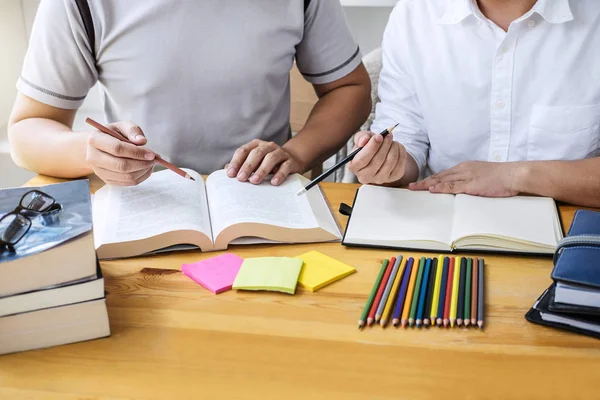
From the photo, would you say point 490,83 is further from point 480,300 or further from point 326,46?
point 480,300

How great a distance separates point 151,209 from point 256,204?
18 cm

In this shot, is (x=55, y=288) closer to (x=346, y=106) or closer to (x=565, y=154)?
(x=346, y=106)

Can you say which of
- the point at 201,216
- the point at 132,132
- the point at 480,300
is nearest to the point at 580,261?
the point at 480,300

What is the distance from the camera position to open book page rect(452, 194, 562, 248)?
1.06 metres

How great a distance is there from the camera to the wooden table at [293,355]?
74 centimetres

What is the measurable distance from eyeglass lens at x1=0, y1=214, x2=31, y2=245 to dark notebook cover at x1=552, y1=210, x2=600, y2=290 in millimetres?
635

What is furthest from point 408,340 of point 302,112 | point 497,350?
point 302,112

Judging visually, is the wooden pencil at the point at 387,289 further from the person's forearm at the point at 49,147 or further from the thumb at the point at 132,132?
the person's forearm at the point at 49,147

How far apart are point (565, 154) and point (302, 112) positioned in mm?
1028

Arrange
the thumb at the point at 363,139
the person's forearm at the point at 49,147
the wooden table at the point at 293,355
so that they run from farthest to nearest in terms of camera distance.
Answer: the person's forearm at the point at 49,147 < the thumb at the point at 363,139 < the wooden table at the point at 293,355

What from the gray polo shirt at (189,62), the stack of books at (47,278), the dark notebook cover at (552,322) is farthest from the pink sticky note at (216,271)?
the gray polo shirt at (189,62)

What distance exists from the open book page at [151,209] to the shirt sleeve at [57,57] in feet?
0.98

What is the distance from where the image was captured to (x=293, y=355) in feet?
2.63

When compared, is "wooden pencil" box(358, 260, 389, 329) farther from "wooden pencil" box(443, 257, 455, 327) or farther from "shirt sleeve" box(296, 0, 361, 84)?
"shirt sleeve" box(296, 0, 361, 84)
